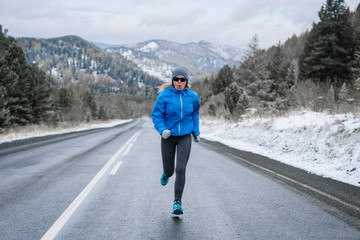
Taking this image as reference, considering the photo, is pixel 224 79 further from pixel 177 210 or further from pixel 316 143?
pixel 177 210

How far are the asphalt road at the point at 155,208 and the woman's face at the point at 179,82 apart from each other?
5.89 ft

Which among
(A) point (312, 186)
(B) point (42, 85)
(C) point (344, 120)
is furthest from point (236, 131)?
(B) point (42, 85)

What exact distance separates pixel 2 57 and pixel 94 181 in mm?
22877

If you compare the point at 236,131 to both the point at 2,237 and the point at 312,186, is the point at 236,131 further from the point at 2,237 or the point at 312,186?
the point at 2,237

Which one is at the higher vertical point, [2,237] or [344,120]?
[344,120]

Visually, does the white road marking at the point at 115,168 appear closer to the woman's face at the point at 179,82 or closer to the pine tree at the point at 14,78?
the woman's face at the point at 179,82

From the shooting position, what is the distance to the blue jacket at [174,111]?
13.2ft

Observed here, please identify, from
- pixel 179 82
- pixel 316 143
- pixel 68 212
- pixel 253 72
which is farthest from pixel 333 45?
pixel 68 212

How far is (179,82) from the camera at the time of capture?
407cm

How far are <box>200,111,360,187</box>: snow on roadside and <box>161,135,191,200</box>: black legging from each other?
12.7 feet

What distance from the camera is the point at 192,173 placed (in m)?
7.10

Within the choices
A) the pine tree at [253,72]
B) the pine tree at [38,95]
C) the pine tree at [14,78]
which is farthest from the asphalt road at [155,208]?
the pine tree at [253,72]

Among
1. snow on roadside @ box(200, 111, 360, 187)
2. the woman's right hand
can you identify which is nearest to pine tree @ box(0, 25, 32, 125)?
snow on roadside @ box(200, 111, 360, 187)

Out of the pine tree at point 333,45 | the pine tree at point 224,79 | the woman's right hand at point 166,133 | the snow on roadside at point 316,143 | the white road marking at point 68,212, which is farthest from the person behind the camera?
the pine tree at point 224,79
